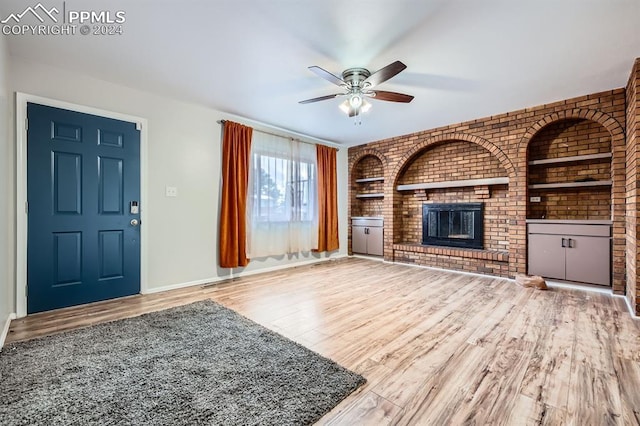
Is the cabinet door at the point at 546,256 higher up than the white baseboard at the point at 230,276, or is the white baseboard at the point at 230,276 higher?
the cabinet door at the point at 546,256

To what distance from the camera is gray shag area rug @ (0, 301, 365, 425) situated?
1399mm

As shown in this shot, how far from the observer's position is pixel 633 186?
2834mm

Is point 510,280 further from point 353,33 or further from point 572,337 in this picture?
point 353,33

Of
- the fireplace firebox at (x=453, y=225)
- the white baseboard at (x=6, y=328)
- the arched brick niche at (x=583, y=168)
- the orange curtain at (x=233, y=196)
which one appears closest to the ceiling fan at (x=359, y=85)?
the orange curtain at (x=233, y=196)

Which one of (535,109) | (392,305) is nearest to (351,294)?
(392,305)

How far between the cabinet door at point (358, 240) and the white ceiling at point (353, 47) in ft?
10.1

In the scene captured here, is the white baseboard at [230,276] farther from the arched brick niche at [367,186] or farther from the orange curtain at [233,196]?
the arched brick niche at [367,186]

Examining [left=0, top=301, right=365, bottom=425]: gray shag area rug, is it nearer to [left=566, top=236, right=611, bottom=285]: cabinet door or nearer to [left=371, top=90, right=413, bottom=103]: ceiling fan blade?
[left=371, top=90, right=413, bottom=103]: ceiling fan blade

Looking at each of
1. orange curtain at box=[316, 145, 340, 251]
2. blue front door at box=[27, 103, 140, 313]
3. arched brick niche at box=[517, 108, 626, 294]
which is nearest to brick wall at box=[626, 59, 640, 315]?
arched brick niche at box=[517, 108, 626, 294]

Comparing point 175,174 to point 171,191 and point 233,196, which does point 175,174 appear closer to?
point 171,191

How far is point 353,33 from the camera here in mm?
2311

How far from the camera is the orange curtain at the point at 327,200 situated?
5648 mm

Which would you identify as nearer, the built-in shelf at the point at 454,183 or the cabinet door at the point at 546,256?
the cabinet door at the point at 546,256

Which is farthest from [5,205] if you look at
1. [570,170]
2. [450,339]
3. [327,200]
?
[570,170]
